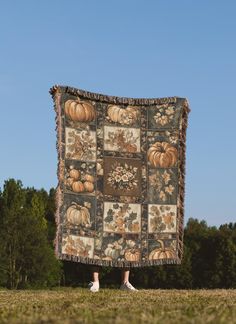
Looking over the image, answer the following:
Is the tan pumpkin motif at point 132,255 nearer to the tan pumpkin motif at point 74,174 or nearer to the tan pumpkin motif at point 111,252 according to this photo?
the tan pumpkin motif at point 111,252

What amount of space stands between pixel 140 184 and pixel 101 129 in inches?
78.8

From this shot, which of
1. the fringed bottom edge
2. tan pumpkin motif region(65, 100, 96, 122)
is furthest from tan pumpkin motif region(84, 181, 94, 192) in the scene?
the fringed bottom edge

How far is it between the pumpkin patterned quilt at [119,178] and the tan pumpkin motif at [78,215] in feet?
0.09

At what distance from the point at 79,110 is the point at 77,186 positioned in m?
2.18

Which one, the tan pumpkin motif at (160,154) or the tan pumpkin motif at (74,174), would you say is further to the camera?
the tan pumpkin motif at (160,154)

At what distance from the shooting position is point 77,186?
19.5 m

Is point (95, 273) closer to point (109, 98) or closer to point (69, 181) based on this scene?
point (69, 181)

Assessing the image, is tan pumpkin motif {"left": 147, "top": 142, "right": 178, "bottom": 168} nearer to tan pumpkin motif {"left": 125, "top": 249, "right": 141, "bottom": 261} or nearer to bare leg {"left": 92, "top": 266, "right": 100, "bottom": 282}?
tan pumpkin motif {"left": 125, "top": 249, "right": 141, "bottom": 261}

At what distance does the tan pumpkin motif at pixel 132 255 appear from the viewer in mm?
20203

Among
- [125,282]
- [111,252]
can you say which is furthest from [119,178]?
[125,282]

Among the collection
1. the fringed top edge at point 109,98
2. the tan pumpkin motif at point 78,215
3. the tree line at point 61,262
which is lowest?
the tree line at point 61,262

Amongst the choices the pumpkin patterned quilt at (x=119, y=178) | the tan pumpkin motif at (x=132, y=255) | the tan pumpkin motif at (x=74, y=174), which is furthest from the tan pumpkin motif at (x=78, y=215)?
the tan pumpkin motif at (x=132, y=255)

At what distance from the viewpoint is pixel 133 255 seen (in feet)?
66.6

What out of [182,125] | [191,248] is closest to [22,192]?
[191,248]
